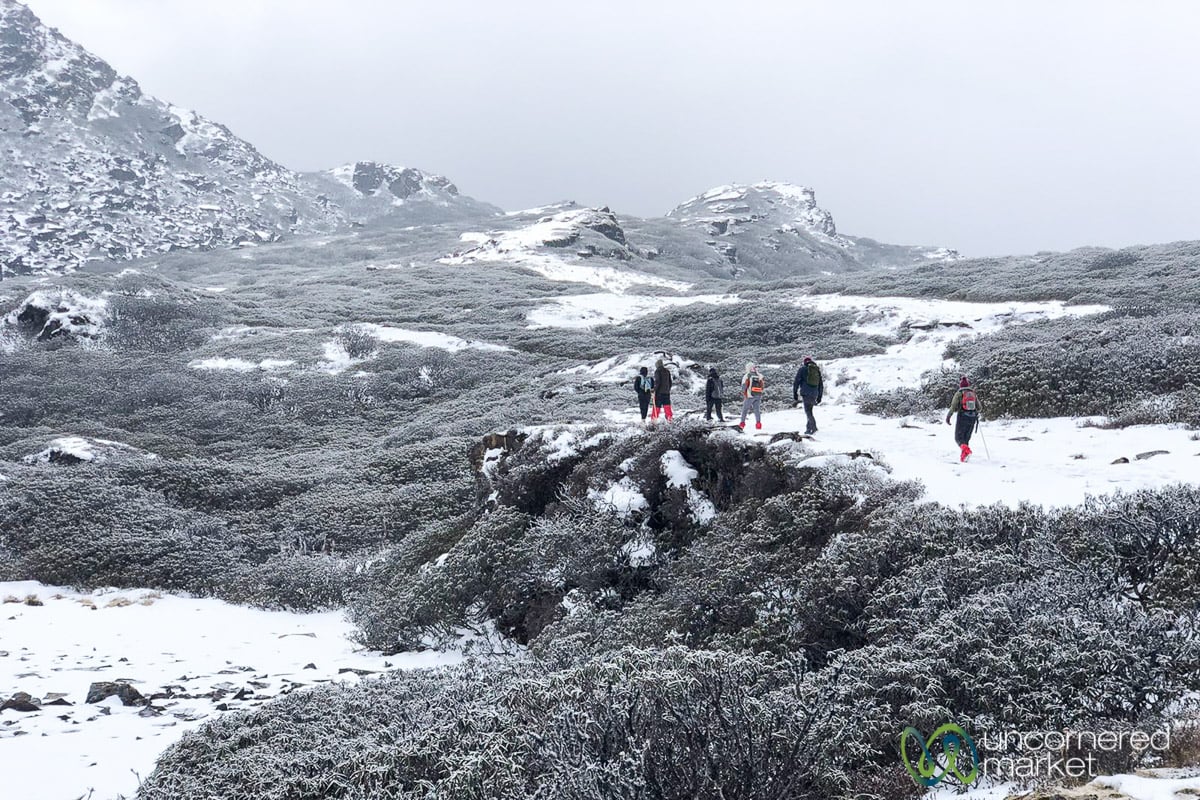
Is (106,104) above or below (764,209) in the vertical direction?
above

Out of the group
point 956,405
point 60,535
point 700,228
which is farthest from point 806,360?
point 700,228

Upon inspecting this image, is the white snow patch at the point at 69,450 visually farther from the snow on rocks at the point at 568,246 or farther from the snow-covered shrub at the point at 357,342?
the snow on rocks at the point at 568,246

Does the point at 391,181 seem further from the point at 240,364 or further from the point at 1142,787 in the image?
the point at 1142,787

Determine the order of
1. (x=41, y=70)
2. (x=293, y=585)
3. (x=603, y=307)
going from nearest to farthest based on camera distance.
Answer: (x=293, y=585) → (x=603, y=307) → (x=41, y=70)

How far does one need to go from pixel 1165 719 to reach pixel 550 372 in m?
26.4

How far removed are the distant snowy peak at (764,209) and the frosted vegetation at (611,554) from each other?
92.0 metres

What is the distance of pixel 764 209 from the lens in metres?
134

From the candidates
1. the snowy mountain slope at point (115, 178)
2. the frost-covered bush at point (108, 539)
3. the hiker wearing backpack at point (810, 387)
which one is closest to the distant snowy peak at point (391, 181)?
the snowy mountain slope at point (115, 178)

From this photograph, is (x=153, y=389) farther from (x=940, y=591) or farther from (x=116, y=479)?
(x=940, y=591)

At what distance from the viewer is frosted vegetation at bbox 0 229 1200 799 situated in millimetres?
4836

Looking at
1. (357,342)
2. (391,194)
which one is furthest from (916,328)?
(391,194)

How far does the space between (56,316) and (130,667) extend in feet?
111

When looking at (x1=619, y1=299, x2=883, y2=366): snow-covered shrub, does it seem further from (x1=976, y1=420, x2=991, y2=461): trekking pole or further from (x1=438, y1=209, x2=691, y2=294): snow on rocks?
(x1=438, y1=209, x2=691, y2=294): snow on rocks

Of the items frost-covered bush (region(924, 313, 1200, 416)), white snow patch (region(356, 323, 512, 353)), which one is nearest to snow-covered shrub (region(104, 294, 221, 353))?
white snow patch (region(356, 323, 512, 353))
